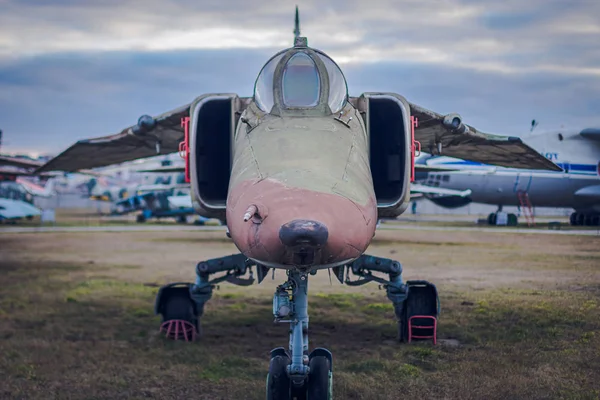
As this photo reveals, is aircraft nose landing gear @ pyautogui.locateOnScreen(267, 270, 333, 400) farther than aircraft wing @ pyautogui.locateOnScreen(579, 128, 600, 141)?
No

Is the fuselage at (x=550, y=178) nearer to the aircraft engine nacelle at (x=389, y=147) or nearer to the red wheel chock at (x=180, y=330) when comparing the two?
the red wheel chock at (x=180, y=330)

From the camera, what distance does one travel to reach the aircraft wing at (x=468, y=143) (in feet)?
21.2

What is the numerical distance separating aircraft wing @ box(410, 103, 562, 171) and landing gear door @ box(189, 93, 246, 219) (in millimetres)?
1846

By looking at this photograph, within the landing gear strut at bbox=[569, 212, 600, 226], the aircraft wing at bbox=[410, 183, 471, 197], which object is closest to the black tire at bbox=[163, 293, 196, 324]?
the aircraft wing at bbox=[410, 183, 471, 197]

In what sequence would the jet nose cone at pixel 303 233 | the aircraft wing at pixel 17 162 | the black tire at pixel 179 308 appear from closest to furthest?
the jet nose cone at pixel 303 233, the black tire at pixel 179 308, the aircraft wing at pixel 17 162

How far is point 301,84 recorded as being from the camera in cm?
488

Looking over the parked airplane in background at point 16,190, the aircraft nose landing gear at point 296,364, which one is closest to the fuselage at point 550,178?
the parked airplane in background at point 16,190

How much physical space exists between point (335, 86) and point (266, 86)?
1.73 feet

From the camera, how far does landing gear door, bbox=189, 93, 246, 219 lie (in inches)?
203

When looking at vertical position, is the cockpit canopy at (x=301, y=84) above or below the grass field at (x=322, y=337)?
above

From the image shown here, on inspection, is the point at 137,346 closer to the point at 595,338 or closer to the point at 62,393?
the point at 62,393

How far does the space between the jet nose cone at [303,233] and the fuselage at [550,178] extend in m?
26.0

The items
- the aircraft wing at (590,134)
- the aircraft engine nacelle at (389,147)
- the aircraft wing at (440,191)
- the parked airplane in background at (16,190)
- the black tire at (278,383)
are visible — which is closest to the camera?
the black tire at (278,383)

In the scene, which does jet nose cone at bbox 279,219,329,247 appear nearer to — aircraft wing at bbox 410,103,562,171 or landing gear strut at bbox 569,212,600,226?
aircraft wing at bbox 410,103,562,171
